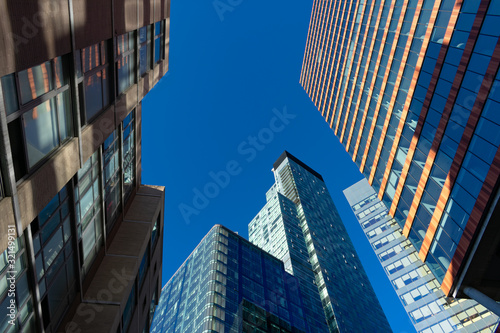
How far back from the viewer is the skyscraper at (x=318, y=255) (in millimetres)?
77250

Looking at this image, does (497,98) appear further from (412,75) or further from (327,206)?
(327,206)

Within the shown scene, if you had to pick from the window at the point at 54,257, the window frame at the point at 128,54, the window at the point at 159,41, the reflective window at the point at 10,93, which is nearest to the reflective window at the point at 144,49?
the window frame at the point at 128,54

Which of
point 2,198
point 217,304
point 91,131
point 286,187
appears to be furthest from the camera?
point 286,187

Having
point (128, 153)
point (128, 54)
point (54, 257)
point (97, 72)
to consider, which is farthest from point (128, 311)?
point (128, 54)

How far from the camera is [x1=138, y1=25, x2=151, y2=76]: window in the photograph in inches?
779

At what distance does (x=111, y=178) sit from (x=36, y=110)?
9519 millimetres

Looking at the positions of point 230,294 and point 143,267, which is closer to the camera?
point 143,267

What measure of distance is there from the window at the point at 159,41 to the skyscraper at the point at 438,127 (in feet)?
69.4

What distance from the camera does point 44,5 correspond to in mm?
8719

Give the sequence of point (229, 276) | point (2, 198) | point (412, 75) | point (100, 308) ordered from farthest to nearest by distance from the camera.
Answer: point (229, 276), point (412, 75), point (100, 308), point (2, 198)

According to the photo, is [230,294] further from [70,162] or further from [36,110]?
[36,110]

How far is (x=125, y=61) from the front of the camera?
56.8ft

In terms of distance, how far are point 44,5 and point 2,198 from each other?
500cm

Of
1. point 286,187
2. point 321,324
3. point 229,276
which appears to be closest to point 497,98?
point 229,276
